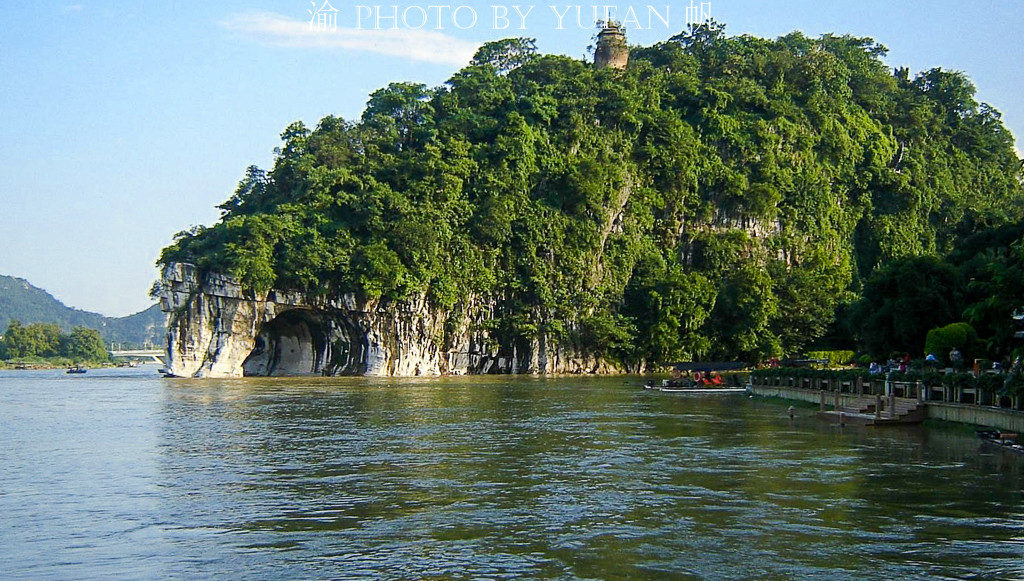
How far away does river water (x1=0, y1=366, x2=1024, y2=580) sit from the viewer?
16.6m

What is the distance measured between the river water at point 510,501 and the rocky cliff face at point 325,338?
53.0 m

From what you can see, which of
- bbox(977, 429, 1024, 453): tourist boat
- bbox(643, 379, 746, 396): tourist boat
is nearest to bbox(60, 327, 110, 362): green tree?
bbox(643, 379, 746, 396): tourist boat

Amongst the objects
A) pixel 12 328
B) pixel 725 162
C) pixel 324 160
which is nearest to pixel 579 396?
pixel 324 160

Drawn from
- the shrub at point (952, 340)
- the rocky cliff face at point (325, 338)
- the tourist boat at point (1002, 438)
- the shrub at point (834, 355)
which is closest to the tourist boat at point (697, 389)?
the shrub at point (952, 340)

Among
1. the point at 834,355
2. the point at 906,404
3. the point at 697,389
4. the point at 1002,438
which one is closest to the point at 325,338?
the point at 834,355

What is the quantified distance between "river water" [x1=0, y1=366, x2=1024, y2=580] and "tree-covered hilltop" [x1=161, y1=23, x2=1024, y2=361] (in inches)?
2254

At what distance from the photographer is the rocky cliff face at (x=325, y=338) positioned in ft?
309

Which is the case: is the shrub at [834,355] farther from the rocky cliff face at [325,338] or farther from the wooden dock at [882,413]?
the wooden dock at [882,413]

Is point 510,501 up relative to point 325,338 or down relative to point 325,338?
down

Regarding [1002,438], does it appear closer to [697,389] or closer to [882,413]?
[882,413]

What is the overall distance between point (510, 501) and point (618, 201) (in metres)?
89.0

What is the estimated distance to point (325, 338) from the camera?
337 ft

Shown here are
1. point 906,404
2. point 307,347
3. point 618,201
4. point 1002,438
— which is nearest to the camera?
point 1002,438

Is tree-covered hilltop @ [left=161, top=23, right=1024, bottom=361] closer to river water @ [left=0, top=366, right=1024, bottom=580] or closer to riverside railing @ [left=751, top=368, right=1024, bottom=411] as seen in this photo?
riverside railing @ [left=751, top=368, right=1024, bottom=411]
